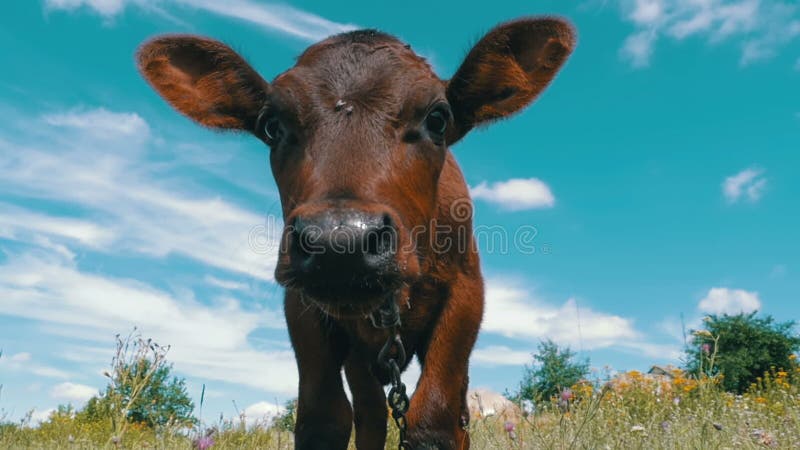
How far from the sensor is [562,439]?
422 centimetres

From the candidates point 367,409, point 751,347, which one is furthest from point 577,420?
point 751,347

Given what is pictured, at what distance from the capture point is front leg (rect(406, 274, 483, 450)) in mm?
4062

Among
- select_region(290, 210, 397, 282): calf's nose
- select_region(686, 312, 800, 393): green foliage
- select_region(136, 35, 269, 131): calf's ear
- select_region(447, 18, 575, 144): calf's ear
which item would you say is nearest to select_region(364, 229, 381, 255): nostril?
select_region(290, 210, 397, 282): calf's nose

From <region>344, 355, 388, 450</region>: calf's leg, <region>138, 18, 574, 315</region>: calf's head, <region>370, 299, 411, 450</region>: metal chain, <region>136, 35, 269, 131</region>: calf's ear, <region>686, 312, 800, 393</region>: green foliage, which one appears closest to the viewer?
<region>138, 18, 574, 315</region>: calf's head

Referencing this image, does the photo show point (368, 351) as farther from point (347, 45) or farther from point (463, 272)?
point (347, 45)

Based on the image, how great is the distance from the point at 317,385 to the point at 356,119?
64.7 inches

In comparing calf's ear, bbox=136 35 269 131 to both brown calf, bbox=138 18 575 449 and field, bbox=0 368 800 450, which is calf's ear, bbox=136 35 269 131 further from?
field, bbox=0 368 800 450

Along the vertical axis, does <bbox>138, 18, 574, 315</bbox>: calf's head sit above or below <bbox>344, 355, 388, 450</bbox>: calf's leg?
above

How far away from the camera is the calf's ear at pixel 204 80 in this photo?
190 inches

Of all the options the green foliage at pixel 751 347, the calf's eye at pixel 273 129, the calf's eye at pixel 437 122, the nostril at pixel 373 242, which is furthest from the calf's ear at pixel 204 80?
the green foliage at pixel 751 347

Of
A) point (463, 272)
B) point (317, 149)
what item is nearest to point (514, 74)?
point (463, 272)

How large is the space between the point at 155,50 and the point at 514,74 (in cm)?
248

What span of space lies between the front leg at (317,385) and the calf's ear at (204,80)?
1400mm

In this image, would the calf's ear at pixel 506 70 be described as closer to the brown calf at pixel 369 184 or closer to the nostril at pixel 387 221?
the brown calf at pixel 369 184
